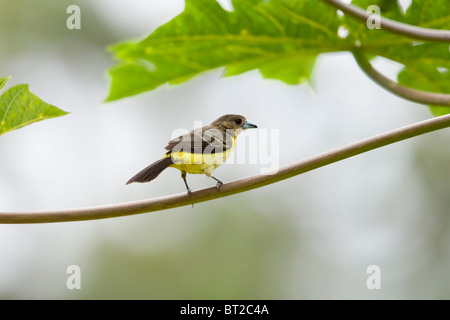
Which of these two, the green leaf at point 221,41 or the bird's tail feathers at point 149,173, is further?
the green leaf at point 221,41

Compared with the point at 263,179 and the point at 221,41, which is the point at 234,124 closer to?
the point at 221,41

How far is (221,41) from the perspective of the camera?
7.70 feet

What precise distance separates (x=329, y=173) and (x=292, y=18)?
597 centimetres

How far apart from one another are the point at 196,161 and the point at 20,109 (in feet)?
3.08

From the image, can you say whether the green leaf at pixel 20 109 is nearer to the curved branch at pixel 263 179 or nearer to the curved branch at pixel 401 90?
the curved branch at pixel 263 179

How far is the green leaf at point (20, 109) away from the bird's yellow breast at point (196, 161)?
31.5 inches

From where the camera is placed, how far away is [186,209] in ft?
26.9

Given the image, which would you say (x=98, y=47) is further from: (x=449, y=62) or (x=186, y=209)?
(x=449, y=62)

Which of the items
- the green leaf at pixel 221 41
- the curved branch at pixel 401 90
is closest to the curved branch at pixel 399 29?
the curved branch at pixel 401 90

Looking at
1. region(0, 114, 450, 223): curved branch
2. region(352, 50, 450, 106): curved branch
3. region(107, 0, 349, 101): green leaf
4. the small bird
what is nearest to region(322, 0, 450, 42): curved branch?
region(352, 50, 450, 106): curved branch

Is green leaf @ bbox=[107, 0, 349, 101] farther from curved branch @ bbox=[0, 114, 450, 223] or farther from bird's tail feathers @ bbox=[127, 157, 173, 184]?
curved branch @ bbox=[0, 114, 450, 223]

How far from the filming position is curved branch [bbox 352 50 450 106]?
6.20 ft

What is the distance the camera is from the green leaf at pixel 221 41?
2.24 metres

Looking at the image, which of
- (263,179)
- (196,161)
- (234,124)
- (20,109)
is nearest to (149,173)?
(196,161)
